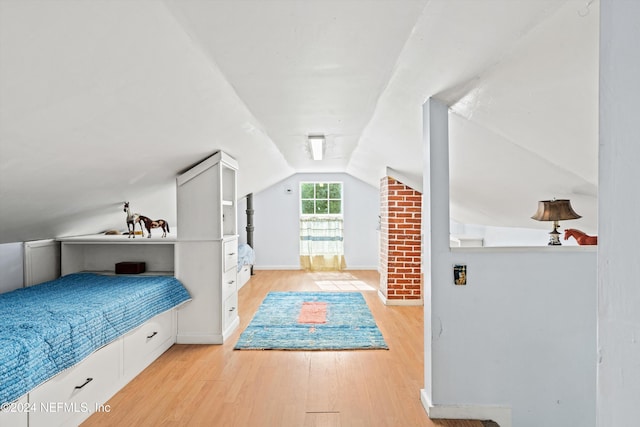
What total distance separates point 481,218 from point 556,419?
263 cm

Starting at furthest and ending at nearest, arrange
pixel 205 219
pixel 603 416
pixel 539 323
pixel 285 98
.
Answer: pixel 205 219 < pixel 285 98 < pixel 539 323 < pixel 603 416

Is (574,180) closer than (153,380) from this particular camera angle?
Yes

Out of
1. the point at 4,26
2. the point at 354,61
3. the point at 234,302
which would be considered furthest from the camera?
the point at 234,302

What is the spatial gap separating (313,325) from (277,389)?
145 centimetres

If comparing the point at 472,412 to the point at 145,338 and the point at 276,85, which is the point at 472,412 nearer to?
the point at 276,85

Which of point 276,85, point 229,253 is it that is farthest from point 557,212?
point 229,253

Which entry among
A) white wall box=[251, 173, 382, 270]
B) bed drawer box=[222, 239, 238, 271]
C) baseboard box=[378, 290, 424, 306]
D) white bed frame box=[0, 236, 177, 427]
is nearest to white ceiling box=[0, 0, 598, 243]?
white bed frame box=[0, 236, 177, 427]

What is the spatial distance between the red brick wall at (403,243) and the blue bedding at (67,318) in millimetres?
2763

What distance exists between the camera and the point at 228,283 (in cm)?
396

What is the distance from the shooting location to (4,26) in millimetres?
1213

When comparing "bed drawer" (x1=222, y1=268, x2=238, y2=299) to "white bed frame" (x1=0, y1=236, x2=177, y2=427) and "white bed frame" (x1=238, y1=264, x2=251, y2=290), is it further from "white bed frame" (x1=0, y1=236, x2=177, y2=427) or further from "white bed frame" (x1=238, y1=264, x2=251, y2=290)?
"white bed frame" (x1=238, y1=264, x2=251, y2=290)

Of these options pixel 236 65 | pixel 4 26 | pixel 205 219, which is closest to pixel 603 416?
pixel 4 26

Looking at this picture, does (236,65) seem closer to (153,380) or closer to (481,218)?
(153,380)

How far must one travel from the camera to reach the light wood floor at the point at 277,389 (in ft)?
7.75
